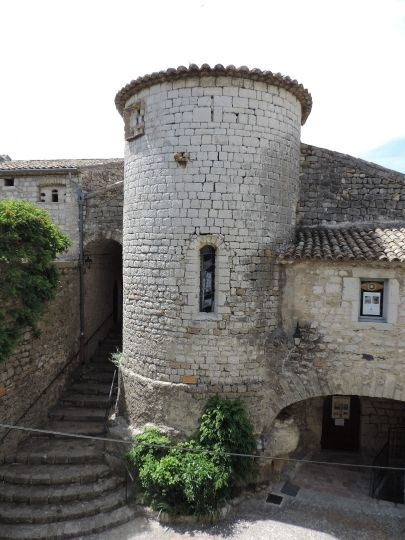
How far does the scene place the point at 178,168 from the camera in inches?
338

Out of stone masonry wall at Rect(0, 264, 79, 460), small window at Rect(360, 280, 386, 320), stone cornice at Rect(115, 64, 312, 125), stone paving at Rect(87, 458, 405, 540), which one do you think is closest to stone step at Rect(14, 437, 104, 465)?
stone masonry wall at Rect(0, 264, 79, 460)

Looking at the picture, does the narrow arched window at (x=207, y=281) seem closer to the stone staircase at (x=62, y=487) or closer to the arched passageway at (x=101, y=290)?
the stone staircase at (x=62, y=487)

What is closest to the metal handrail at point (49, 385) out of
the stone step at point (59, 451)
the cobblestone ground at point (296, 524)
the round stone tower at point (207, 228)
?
the stone step at point (59, 451)

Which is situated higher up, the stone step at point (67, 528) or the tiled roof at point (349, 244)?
→ the tiled roof at point (349, 244)

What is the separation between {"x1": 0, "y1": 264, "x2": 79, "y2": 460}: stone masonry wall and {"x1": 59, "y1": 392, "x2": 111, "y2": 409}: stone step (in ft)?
0.89

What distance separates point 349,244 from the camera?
346 inches

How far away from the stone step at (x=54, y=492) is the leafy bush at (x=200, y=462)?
857 mm

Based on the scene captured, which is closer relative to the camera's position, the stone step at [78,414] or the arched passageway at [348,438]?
the arched passageway at [348,438]

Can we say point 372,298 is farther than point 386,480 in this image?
No

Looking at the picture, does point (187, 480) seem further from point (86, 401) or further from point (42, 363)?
point (42, 363)

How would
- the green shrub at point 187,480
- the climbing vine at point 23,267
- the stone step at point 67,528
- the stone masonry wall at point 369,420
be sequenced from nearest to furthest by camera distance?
the stone step at point 67,528 < the green shrub at point 187,480 < the climbing vine at point 23,267 < the stone masonry wall at point 369,420

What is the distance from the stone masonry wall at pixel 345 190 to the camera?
9781 mm

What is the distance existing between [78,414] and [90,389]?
104 centimetres

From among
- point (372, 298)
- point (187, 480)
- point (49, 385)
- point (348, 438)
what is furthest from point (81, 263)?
point (348, 438)
